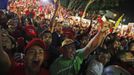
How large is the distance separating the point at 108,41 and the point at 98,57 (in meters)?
2.45

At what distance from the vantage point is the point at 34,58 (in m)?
4.68

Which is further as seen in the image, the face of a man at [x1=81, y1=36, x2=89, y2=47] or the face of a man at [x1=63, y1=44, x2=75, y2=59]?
the face of a man at [x1=81, y1=36, x2=89, y2=47]

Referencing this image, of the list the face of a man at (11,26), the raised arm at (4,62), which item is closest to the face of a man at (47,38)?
the face of a man at (11,26)

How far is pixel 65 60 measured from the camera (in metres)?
5.55

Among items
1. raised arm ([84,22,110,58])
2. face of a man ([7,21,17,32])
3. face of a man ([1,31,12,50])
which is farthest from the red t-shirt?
face of a man ([7,21,17,32])

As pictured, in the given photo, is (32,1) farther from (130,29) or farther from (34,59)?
(34,59)

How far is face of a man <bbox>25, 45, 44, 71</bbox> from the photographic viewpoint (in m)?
4.67

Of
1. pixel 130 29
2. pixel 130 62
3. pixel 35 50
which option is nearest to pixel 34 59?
pixel 35 50

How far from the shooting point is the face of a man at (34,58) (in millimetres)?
4668

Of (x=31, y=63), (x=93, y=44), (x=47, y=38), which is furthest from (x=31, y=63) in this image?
(x=47, y=38)

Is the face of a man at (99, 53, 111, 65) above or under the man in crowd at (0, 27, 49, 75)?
under

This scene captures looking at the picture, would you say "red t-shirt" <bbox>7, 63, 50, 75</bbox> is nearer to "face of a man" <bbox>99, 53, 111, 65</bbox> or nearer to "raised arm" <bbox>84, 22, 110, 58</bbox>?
"raised arm" <bbox>84, 22, 110, 58</bbox>

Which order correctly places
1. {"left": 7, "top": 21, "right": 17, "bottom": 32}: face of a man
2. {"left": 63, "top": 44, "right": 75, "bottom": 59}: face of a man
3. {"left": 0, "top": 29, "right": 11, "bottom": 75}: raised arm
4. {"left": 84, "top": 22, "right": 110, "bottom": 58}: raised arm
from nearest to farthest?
{"left": 0, "top": 29, "right": 11, "bottom": 75}: raised arm
{"left": 63, "top": 44, "right": 75, "bottom": 59}: face of a man
{"left": 84, "top": 22, "right": 110, "bottom": 58}: raised arm
{"left": 7, "top": 21, "right": 17, "bottom": 32}: face of a man

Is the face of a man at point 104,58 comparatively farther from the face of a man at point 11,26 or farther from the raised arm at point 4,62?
the face of a man at point 11,26
